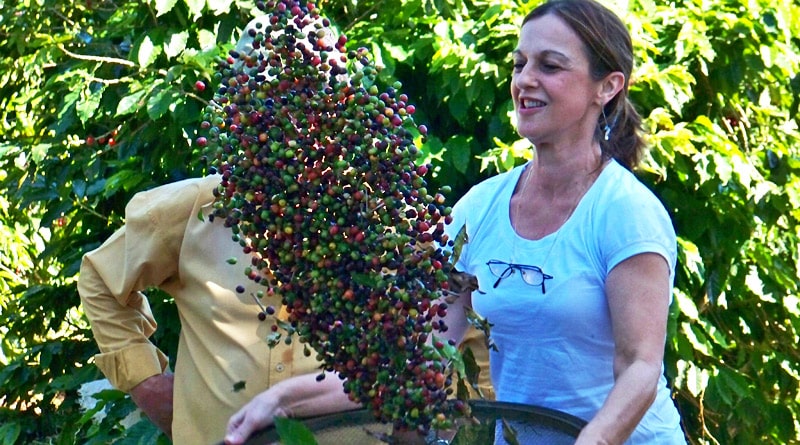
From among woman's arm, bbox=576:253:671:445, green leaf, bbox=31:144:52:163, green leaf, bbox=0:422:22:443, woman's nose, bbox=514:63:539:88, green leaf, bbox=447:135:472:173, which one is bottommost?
green leaf, bbox=0:422:22:443

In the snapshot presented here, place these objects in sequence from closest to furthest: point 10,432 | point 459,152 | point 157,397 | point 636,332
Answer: point 636,332 → point 157,397 → point 459,152 → point 10,432

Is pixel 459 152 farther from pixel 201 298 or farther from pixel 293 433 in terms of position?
pixel 293 433

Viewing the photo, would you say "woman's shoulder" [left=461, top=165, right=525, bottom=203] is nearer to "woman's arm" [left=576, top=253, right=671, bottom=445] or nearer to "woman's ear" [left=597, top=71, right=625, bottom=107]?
"woman's ear" [left=597, top=71, right=625, bottom=107]

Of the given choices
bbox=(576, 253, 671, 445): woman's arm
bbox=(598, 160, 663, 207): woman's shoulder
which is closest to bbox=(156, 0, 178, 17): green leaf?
bbox=(598, 160, 663, 207): woman's shoulder

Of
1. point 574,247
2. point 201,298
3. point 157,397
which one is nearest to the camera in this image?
point 574,247

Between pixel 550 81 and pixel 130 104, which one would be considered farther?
pixel 130 104

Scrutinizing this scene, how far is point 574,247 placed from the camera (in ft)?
6.80

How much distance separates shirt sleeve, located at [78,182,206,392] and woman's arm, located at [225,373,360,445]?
35.2 inches

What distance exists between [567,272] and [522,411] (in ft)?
1.00

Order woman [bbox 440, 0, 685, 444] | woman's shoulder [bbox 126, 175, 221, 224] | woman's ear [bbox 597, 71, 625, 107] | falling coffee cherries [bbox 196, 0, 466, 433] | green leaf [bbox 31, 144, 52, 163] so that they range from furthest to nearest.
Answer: green leaf [bbox 31, 144, 52, 163]
woman's shoulder [bbox 126, 175, 221, 224]
woman's ear [bbox 597, 71, 625, 107]
woman [bbox 440, 0, 685, 444]
falling coffee cherries [bbox 196, 0, 466, 433]

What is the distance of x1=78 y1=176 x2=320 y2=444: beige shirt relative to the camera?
2689 mm

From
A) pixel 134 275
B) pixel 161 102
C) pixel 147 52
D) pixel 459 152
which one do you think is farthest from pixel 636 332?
pixel 147 52

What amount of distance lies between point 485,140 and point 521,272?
5.92 ft

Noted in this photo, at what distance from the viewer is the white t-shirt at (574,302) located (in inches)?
80.2
